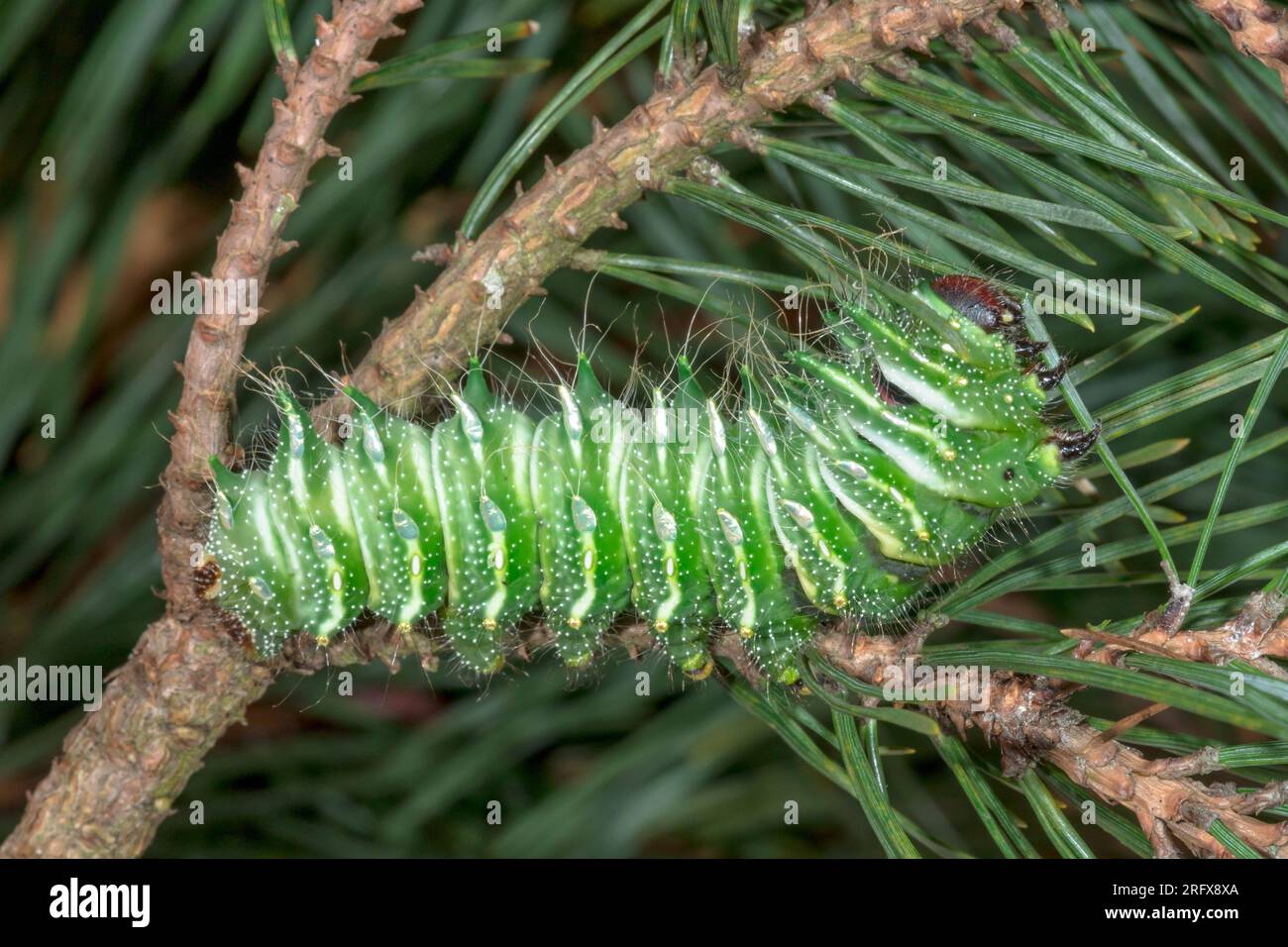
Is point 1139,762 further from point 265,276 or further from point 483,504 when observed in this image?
point 265,276

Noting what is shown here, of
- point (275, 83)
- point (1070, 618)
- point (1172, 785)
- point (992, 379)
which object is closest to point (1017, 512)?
point (992, 379)

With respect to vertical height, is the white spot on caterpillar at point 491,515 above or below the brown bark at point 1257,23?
below

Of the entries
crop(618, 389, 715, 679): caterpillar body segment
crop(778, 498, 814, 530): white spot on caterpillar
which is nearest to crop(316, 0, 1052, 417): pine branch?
crop(618, 389, 715, 679): caterpillar body segment

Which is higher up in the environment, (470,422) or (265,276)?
(265,276)

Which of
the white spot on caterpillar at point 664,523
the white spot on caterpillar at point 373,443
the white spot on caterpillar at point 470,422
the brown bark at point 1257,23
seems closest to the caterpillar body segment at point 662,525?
the white spot on caterpillar at point 664,523

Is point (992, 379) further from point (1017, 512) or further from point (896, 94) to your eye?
point (896, 94)

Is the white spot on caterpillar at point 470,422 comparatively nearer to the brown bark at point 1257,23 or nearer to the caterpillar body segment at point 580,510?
the caterpillar body segment at point 580,510

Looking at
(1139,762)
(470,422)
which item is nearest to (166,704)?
(470,422)
